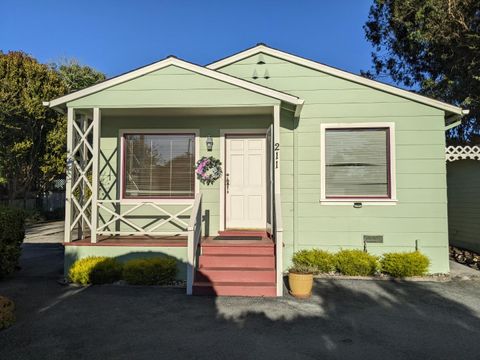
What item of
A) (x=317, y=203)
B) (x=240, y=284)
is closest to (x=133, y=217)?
(x=240, y=284)

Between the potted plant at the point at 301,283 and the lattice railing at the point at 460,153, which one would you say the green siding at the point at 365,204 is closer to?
the lattice railing at the point at 460,153

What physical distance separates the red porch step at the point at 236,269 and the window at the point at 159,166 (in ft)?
5.96

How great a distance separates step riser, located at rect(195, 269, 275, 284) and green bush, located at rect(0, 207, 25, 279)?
127 inches

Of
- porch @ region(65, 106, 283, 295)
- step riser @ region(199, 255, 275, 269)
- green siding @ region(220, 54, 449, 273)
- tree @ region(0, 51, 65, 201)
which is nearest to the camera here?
step riser @ region(199, 255, 275, 269)

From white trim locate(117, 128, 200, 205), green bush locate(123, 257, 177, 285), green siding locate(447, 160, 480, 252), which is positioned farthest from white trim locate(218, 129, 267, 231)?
green siding locate(447, 160, 480, 252)

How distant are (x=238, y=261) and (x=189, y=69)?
129 inches

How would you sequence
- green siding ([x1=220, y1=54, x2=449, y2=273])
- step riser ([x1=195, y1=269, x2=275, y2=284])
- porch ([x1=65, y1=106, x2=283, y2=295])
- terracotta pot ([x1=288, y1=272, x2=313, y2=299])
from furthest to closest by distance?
1. porch ([x1=65, y1=106, x2=283, y2=295])
2. green siding ([x1=220, y1=54, x2=449, y2=273])
3. step riser ([x1=195, y1=269, x2=275, y2=284])
4. terracotta pot ([x1=288, y1=272, x2=313, y2=299])

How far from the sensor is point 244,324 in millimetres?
4059

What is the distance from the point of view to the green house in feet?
19.9

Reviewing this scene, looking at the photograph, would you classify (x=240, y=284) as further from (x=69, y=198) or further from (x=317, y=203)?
(x=69, y=198)

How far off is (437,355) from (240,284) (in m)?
2.65

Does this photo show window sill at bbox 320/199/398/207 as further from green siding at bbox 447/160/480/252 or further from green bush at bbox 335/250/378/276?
green siding at bbox 447/160/480/252

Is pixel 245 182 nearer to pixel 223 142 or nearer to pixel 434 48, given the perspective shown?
pixel 223 142

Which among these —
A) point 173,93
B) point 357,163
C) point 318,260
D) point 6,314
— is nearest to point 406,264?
point 318,260
